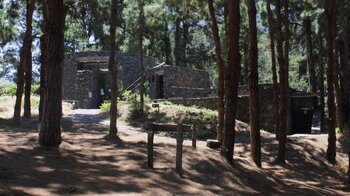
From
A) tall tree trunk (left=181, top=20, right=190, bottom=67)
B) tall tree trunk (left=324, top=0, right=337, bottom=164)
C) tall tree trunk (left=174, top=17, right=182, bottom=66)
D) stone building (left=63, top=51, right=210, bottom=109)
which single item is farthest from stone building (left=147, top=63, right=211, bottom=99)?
tall tree trunk (left=324, top=0, right=337, bottom=164)

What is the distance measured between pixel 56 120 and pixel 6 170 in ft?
8.55

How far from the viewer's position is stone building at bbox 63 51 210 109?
28297 millimetres

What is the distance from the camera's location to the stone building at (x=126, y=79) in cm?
2830

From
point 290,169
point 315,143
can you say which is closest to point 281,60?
point 290,169

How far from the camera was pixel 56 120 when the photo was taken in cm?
941

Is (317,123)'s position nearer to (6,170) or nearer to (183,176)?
(183,176)

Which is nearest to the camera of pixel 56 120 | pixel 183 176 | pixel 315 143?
pixel 183 176

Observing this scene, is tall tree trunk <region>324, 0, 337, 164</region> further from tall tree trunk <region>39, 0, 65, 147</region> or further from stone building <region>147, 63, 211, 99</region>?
stone building <region>147, 63, 211, 99</region>

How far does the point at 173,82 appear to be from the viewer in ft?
92.8

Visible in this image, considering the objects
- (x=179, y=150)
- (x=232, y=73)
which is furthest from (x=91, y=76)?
(x=179, y=150)

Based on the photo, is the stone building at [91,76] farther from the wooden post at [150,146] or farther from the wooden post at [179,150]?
the wooden post at [179,150]

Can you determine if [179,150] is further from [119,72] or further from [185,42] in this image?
[185,42]

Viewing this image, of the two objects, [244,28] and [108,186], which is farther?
[244,28]

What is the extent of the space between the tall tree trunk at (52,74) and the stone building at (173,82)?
18110 millimetres
